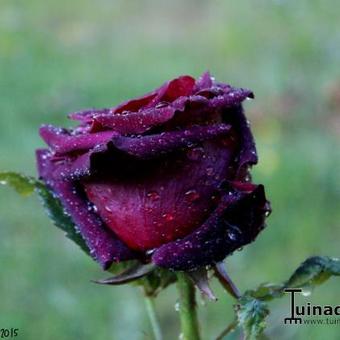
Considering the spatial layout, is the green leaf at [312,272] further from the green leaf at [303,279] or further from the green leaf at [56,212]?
the green leaf at [56,212]

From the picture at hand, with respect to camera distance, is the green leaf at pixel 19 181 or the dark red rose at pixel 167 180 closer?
the dark red rose at pixel 167 180

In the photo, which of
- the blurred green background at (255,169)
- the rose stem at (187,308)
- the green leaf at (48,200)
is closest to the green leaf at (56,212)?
the green leaf at (48,200)

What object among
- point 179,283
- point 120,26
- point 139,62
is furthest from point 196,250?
point 120,26

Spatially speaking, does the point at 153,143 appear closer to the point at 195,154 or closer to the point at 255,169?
the point at 195,154

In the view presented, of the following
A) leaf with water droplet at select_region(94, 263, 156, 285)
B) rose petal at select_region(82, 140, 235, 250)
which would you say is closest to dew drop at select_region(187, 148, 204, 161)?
rose petal at select_region(82, 140, 235, 250)

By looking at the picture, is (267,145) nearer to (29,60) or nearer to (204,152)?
(29,60)

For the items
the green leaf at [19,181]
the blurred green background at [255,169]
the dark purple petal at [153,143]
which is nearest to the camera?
the dark purple petal at [153,143]

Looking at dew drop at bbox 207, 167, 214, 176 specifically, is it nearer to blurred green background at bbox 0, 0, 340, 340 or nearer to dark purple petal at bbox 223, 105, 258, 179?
dark purple petal at bbox 223, 105, 258, 179
